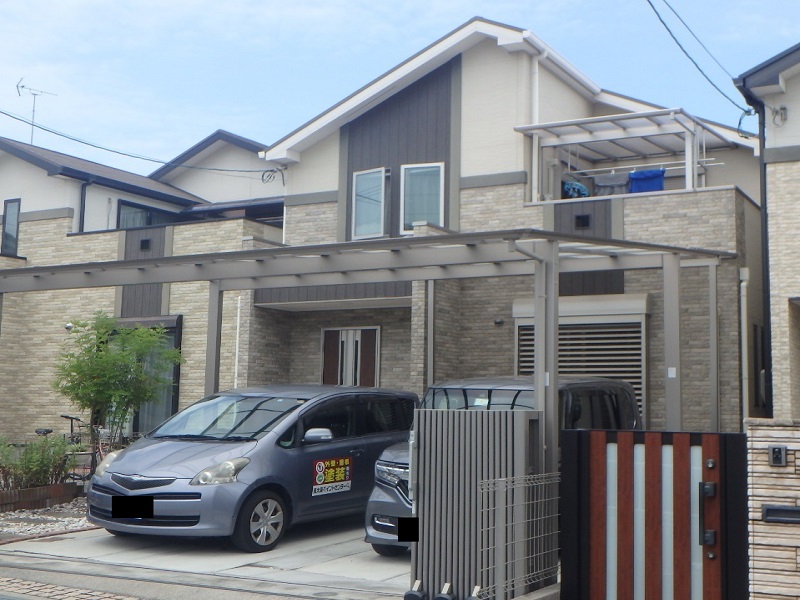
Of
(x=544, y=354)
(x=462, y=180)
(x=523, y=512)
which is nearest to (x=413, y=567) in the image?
(x=523, y=512)

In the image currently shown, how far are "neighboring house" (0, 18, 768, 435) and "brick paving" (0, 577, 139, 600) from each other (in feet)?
25.1

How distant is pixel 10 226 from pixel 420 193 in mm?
10484

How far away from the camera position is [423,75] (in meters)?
18.7

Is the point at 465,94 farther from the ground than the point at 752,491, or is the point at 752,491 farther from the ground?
the point at 465,94

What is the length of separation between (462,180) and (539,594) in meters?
11.6

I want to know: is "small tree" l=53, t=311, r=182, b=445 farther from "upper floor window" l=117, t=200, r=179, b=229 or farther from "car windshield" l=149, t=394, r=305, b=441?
"upper floor window" l=117, t=200, r=179, b=229

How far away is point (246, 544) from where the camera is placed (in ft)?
31.8

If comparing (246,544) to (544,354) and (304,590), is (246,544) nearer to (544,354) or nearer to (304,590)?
(304,590)

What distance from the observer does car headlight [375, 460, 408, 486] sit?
934cm

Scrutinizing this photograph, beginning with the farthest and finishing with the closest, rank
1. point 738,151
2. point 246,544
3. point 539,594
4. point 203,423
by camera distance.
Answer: point 738,151, point 203,423, point 246,544, point 539,594

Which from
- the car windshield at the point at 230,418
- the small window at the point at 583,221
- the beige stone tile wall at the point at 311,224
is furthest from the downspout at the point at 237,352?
the car windshield at the point at 230,418

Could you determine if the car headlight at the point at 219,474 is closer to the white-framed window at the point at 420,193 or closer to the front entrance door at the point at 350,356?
the white-framed window at the point at 420,193

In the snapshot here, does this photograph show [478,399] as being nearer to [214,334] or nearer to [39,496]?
[214,334]

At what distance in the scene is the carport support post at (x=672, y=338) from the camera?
35.0 ft
